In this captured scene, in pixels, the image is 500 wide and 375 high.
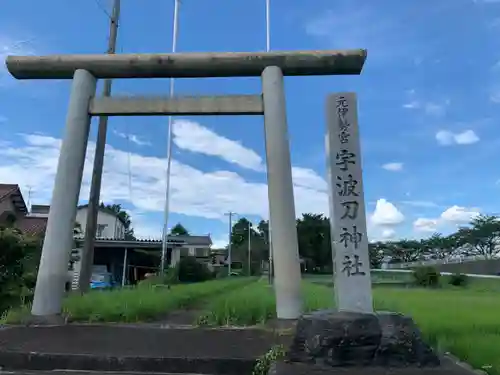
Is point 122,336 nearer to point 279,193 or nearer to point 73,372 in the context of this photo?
point 73,372

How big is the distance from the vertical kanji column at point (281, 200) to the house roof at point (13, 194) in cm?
1815

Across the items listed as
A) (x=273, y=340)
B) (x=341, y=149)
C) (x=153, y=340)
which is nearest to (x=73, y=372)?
(x=153, y=340)

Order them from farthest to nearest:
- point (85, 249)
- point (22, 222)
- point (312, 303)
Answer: point (22, 222), point (85, 249), point (312, 303)

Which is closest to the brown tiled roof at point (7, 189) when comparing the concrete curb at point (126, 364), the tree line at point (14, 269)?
the tree line at point (14, 269)

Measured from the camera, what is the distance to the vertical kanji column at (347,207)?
17.5 feet

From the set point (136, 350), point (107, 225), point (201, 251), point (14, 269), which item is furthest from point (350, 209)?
point (201, 251)

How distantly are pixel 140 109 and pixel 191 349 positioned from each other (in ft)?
16.0

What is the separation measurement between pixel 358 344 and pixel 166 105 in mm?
5857

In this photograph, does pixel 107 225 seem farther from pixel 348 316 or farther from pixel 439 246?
pixel 439 246

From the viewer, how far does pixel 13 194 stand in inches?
928

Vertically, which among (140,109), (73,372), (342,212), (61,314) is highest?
(140,109)

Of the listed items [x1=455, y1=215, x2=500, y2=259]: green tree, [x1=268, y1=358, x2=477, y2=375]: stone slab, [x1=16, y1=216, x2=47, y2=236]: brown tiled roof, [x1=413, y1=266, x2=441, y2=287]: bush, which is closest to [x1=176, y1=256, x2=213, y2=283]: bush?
[x1=16, y1=216, x2=47, y2=236]: brown tiled roof

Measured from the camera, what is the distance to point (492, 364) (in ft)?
16.1

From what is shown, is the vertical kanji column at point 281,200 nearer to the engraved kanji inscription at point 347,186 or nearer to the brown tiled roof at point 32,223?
the engraved kanji inscription at point 347,186
